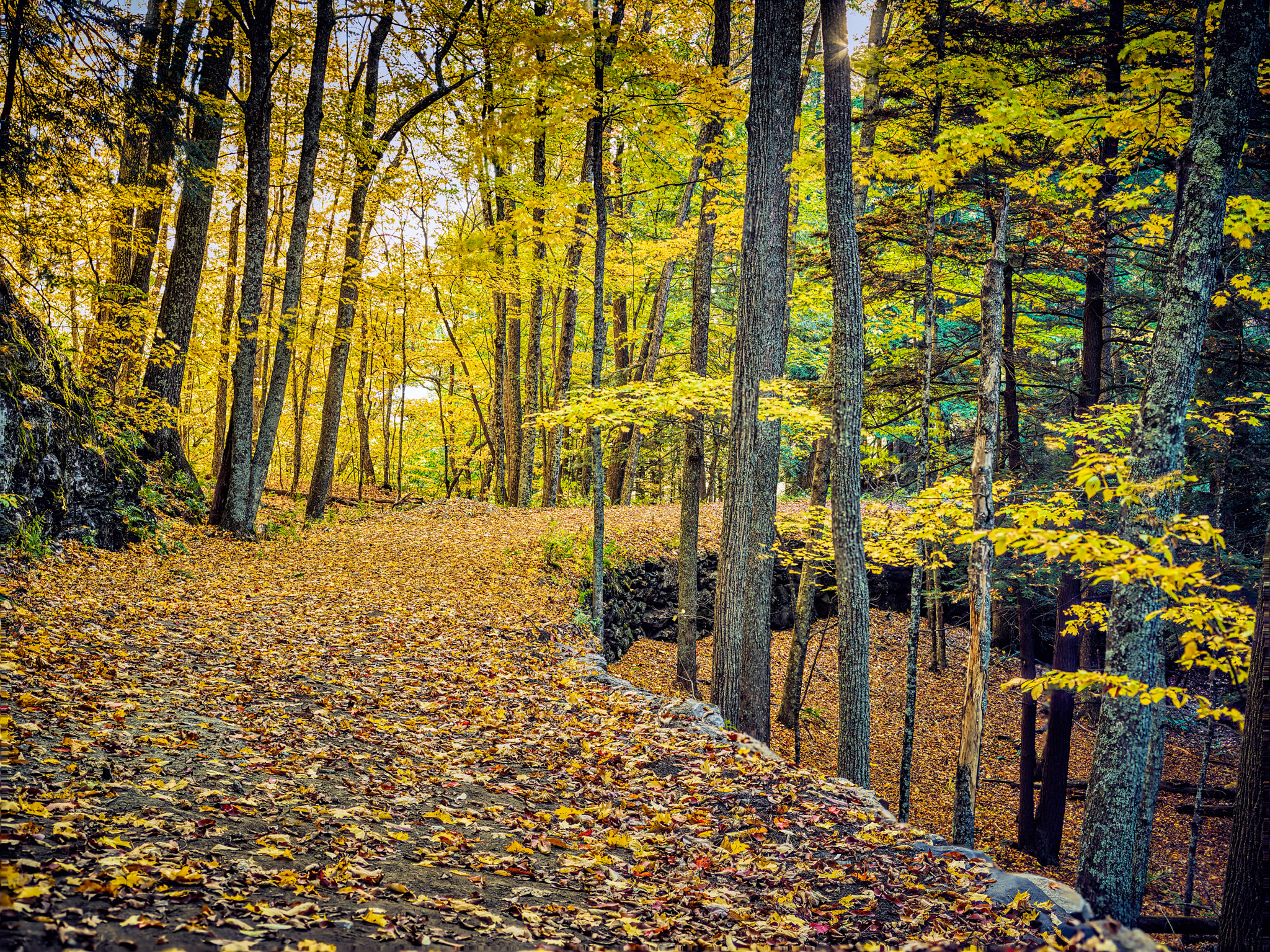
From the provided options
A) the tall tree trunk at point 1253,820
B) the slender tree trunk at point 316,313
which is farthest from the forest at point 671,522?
the slender tree trunk at point 316,313

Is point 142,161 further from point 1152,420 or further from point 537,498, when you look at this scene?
point 1152,420

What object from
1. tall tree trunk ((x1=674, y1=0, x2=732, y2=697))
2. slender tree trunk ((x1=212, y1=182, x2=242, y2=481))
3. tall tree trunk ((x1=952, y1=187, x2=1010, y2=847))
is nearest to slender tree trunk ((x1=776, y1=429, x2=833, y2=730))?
tall tree trunk ((x1=674, y1=0, x2=732, y2=697))

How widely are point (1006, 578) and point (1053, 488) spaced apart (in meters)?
2.79

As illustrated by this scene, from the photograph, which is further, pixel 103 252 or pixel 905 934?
pixel 103 252

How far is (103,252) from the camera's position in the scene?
49.8 feet

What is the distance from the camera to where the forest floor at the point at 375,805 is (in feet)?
8.55

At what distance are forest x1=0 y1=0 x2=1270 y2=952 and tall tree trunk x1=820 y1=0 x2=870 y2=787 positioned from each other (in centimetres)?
6

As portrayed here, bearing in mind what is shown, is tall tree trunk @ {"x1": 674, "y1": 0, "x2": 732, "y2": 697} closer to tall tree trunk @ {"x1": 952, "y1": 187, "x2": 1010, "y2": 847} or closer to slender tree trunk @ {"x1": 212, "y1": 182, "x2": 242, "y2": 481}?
tall tree trunk @ {"x1": 952, "y1": 187, "x2": 1010, "y2": 847}

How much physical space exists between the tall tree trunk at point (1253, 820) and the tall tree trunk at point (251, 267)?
1218 cm

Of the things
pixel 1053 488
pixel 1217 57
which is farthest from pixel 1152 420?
pixel 1053 488

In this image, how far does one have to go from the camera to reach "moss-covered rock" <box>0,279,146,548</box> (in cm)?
704

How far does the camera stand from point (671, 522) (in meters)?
15.9

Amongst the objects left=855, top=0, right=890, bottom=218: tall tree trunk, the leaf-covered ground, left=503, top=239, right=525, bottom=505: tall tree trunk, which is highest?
left=855, top=0, right=890, bottom=218: tall tree trunk

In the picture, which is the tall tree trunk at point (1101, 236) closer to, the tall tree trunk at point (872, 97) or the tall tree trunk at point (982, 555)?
the tall tree trunk at point (982, 555)
